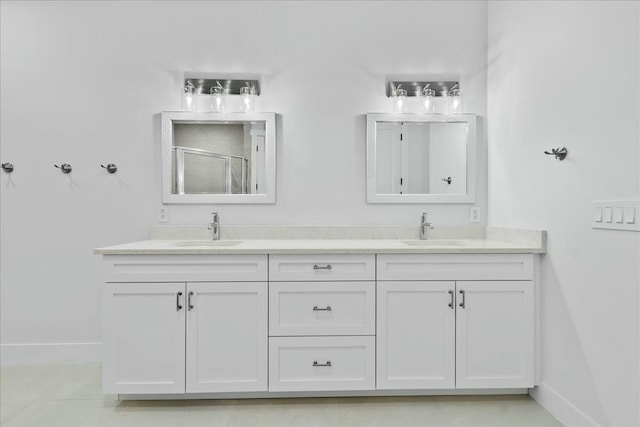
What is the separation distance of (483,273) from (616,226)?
0.66 meters

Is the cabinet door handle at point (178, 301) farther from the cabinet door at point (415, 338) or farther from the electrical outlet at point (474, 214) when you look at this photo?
the electrical outlet at point (474, 214)

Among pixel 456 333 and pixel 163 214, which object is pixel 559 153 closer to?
pixel 456 333

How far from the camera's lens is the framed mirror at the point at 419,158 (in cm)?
267

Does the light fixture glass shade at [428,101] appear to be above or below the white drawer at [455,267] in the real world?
above

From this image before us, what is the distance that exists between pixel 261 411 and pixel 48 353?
1.62 metres

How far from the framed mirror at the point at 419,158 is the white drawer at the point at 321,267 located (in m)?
0.68

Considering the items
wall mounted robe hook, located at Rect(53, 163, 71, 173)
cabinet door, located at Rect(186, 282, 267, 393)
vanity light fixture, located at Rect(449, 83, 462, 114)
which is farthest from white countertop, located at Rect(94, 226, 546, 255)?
vanity light fixture, located at Rect(449, 83, 462, 114)

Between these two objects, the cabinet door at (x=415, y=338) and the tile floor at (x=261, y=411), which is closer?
the tile floor at (x=261, y=411)

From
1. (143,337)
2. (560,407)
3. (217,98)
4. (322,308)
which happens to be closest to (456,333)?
(560,407)

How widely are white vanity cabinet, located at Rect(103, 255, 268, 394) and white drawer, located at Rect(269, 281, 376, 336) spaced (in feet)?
0.28

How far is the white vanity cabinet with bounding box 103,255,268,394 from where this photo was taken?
6.73 ft

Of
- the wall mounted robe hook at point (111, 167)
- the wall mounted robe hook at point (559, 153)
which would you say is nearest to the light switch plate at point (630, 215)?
the wall mounted robe hook at point (559, 153)

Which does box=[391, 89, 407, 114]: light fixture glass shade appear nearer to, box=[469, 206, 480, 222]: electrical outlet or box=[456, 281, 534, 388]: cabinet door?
box=[469, 206, 480, 222]: electrical outlet

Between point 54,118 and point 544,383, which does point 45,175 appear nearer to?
point 54,118
